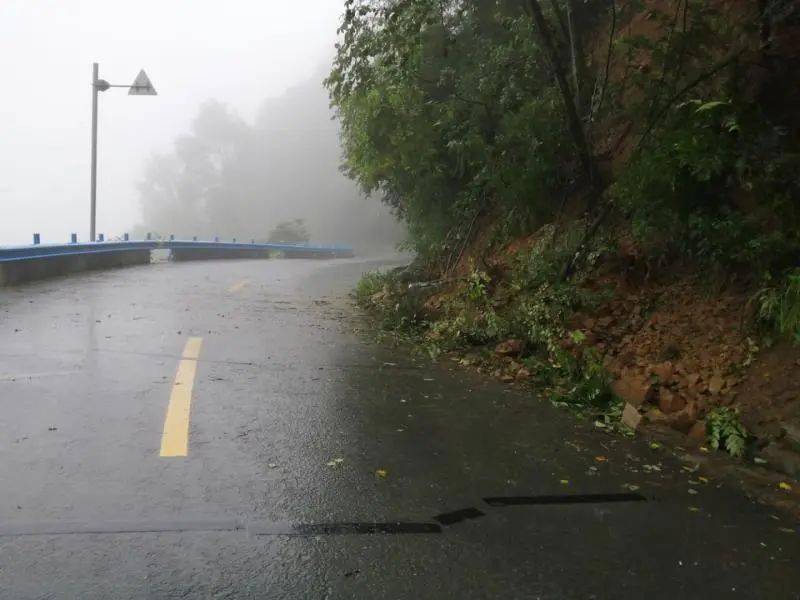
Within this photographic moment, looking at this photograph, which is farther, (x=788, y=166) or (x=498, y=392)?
(x=498, y=392)

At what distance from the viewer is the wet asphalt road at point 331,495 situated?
2.98 m

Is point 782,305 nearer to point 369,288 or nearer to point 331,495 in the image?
point 331,495

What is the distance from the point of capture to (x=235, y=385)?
6.18m

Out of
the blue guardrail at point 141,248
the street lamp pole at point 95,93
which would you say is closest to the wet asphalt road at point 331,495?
the blue guardrail at point 141,248

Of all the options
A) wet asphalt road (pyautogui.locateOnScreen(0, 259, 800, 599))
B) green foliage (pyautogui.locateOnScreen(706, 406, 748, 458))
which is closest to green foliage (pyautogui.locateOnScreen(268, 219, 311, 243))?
wet asphalt road (pyautogui.locateOnScreen(0, 259, 800, 599))

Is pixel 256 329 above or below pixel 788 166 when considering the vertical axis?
below

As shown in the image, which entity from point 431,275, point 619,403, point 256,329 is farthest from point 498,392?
point 431,275

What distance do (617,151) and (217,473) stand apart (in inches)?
289

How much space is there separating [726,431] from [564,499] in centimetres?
182

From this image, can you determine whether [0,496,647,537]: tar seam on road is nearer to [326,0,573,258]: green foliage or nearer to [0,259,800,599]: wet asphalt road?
[0,259,800,599]: wet asphalt road

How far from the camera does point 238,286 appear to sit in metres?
15.6

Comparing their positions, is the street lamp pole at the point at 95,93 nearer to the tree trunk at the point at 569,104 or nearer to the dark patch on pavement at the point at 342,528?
the tree trunk at the point at 569,104

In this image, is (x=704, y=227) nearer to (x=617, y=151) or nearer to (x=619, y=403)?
(x=619, y=403)

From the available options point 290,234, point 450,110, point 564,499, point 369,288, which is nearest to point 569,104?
point 450,110
